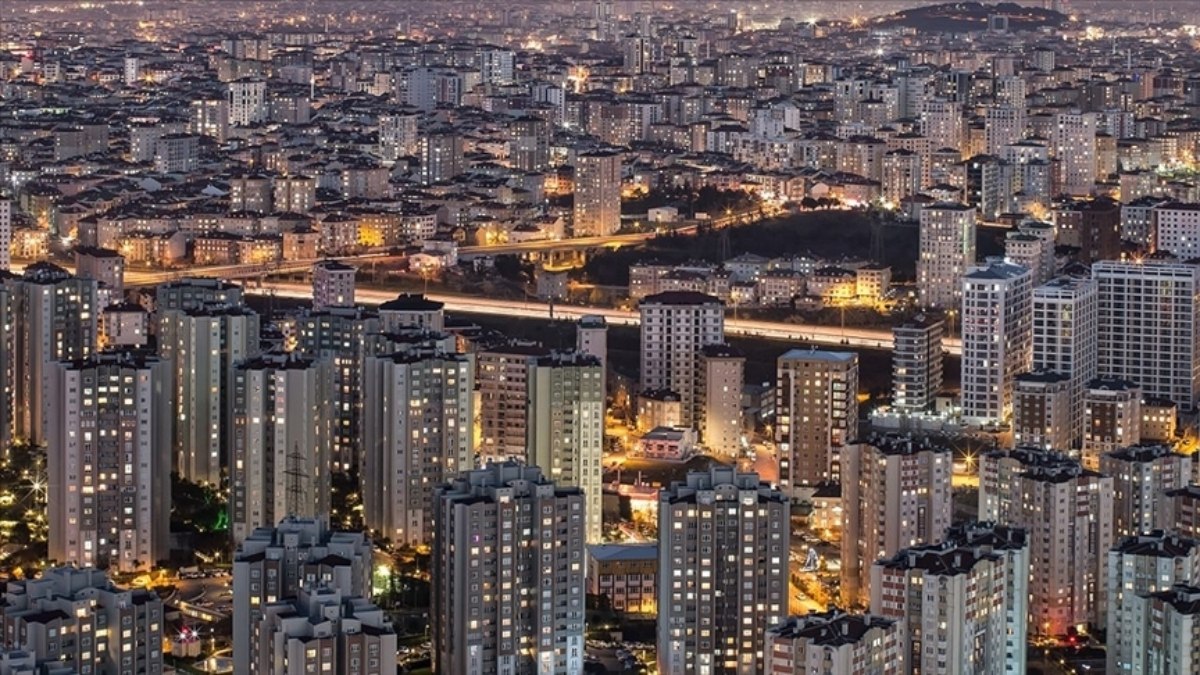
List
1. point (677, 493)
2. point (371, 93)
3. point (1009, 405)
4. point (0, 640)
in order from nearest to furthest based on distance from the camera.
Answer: point (0, 640)
point (677, 493)
point (1009, 405)
point (371, 93)

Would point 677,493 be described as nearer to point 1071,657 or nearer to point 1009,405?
point 1071,657

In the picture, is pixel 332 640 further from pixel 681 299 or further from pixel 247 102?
pixel 247 102

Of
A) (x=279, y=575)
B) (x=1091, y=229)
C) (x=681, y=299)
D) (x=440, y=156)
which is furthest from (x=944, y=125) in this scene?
(x=279, y=575)

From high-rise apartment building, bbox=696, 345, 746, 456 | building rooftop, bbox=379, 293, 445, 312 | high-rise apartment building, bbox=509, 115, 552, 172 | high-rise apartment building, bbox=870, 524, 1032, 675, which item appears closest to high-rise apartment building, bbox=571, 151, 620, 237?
high-rise apartment building, bbox=509, 115, 552, 172

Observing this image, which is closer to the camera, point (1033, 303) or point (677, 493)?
point (677, 493)

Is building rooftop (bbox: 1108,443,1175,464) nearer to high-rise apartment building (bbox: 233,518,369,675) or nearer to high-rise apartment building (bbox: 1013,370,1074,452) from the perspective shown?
high-rise apartment building (bbox: 1013,370,1074,452)

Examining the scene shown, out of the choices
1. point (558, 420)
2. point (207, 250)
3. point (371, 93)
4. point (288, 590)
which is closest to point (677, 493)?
→ point (288, 590)

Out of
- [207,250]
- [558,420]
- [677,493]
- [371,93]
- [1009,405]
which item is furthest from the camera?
[371,93]

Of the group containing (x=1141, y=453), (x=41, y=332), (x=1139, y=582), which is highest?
(x=41, y=332)
